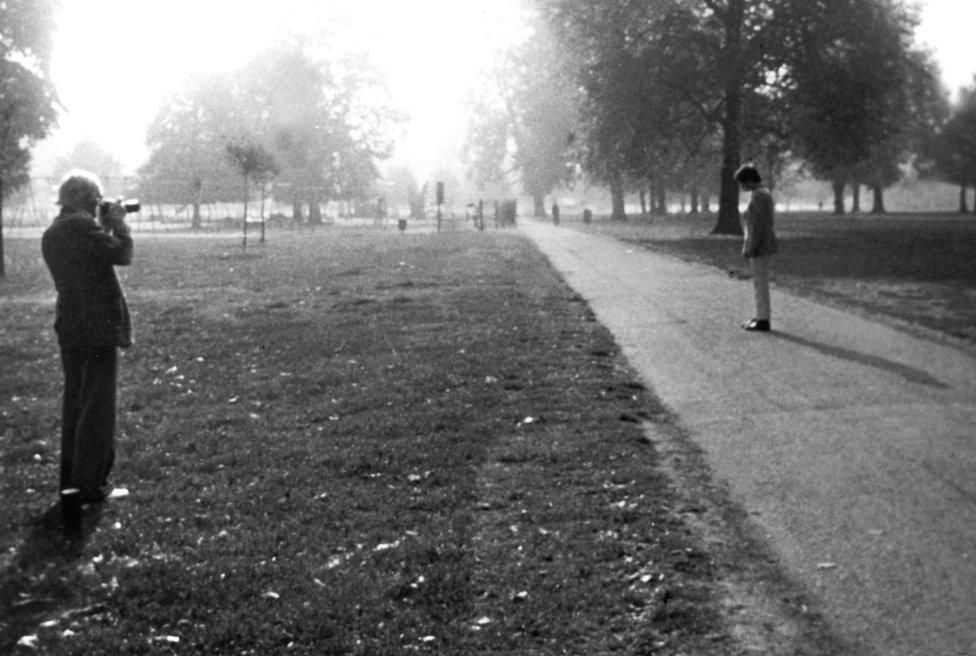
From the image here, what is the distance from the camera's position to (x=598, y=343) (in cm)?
1346

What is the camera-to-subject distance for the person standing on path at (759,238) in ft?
46.4

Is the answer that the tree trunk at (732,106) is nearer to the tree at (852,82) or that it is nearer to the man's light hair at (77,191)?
the tree at (852,82)

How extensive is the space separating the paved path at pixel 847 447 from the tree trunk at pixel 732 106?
2463cm

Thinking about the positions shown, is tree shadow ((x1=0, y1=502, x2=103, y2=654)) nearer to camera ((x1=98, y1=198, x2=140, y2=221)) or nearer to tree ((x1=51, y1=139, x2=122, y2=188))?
camera ((x1=98, y1=198, x2=140, y2=221))

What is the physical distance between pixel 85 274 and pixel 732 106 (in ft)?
119

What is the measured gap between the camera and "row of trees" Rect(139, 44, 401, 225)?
80.9 metres

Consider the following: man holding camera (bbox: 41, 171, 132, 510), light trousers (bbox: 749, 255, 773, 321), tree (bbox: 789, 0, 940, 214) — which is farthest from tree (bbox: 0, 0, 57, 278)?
man holding camera (bbox: 41, 171, 132, 510)

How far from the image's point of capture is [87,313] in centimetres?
683

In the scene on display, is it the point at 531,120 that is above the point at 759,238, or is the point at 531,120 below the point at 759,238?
above

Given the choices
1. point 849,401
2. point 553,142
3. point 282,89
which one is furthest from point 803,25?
point 282,89

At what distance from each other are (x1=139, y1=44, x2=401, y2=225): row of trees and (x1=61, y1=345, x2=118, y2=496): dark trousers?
241ft

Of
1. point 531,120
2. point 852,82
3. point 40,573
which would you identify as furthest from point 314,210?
point 40,573

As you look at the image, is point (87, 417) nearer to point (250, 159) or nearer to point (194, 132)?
point (250, 159)

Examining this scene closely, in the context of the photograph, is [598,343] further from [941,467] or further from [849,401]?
[941,467]
